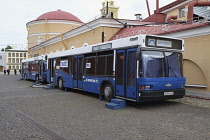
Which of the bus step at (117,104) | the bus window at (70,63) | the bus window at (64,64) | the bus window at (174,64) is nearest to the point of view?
the bus step at (117,104)

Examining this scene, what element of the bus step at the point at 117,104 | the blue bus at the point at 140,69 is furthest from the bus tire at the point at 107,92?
the bus step at the point at 117,104

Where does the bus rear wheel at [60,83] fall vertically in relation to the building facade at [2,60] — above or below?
below

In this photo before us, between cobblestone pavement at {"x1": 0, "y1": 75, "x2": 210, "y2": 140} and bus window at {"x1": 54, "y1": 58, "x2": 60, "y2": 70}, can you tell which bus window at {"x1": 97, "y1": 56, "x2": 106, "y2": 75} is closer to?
cobblestone pavement at {"x1": 0, "y1": 75, "x2": 210, "y2": 140}

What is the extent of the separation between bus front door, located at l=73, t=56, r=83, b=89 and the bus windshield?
5.84 m

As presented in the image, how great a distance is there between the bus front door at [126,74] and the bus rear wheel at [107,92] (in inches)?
25.1

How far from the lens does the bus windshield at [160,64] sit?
29.8 ft

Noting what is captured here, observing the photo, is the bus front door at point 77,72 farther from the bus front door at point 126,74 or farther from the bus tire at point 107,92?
the bus front door at point 126,74

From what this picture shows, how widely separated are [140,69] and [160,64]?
3.25ft

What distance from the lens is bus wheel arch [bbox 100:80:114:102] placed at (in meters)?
10.9

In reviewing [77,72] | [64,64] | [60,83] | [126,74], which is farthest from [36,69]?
[126,74]

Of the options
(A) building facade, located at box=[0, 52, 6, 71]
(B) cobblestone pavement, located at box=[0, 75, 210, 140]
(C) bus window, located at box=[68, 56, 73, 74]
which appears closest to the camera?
(B) cobblestone pavement, located at box=[0, 75, 210, 140]

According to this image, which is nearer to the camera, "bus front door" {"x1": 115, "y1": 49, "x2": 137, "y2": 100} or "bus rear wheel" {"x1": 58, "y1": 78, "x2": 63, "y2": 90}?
"bus front door" {"x1": 115, "y1": 49, "x2": 137, "y2": 100}

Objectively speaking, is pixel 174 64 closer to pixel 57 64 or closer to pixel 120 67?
pixel 120 67

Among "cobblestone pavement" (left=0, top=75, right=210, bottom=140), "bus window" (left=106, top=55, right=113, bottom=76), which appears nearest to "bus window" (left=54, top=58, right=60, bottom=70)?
"bus window" (left=106, top=55, right=113, bottom=76)
